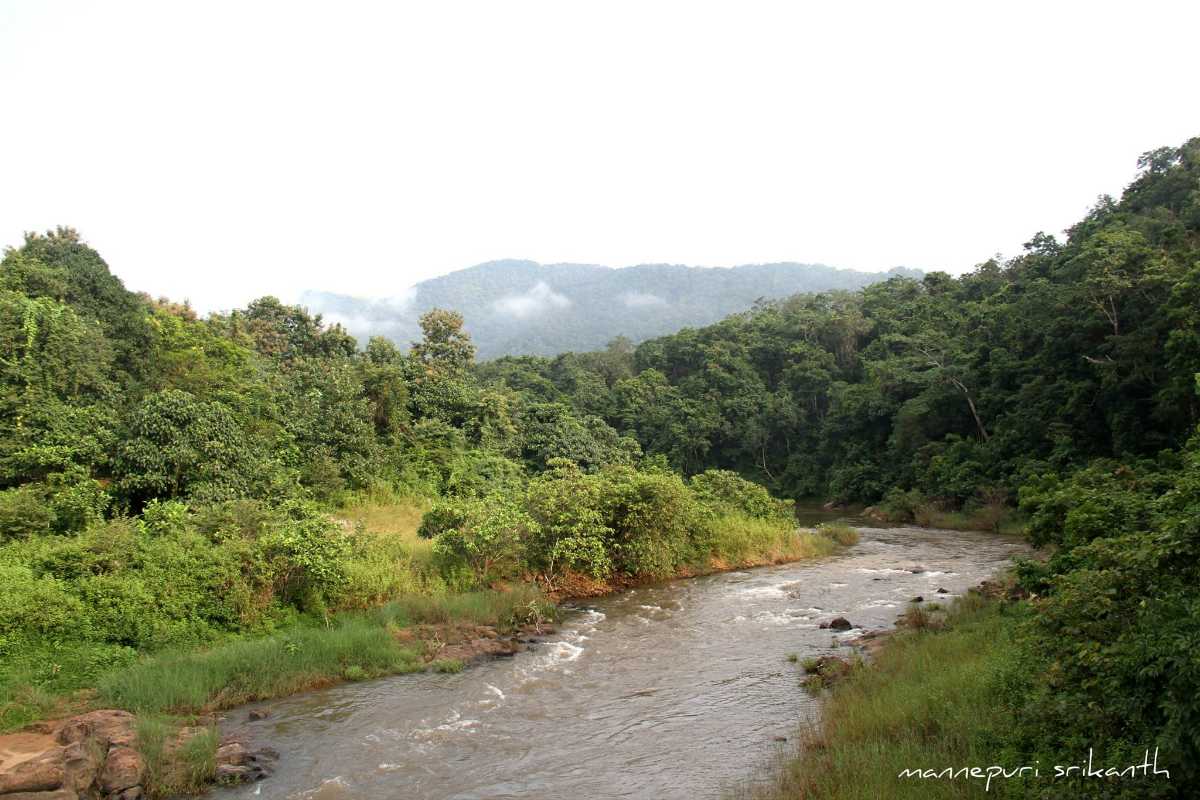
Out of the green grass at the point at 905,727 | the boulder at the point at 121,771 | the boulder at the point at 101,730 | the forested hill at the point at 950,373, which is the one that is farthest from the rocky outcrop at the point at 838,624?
the forested hill at the point at 950,373

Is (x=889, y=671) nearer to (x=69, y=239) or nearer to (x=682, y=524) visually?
(x=682, y=524)

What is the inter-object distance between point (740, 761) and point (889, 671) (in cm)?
315

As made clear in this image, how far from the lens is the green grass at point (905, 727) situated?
22.0 ft

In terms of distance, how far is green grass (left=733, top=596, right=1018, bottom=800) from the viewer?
6703mm

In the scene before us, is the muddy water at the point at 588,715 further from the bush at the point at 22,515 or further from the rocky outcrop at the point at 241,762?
the bush at the point at 22,515

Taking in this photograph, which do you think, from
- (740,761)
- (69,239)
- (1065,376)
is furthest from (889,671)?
(69,239)

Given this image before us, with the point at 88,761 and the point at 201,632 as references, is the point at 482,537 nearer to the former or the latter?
the point at 201,632

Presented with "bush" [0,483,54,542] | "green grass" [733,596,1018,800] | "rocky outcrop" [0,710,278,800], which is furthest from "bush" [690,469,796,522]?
"rocky outcrop" [0,710,278,800]

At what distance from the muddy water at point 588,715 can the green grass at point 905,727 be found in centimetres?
97

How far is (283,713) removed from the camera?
38.6 feet

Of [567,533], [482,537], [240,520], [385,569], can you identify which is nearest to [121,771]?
[240,520]

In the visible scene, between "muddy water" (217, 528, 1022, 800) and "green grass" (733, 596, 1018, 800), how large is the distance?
97 centimetres

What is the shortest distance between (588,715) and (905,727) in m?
5.15

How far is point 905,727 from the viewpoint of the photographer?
26.9ft
